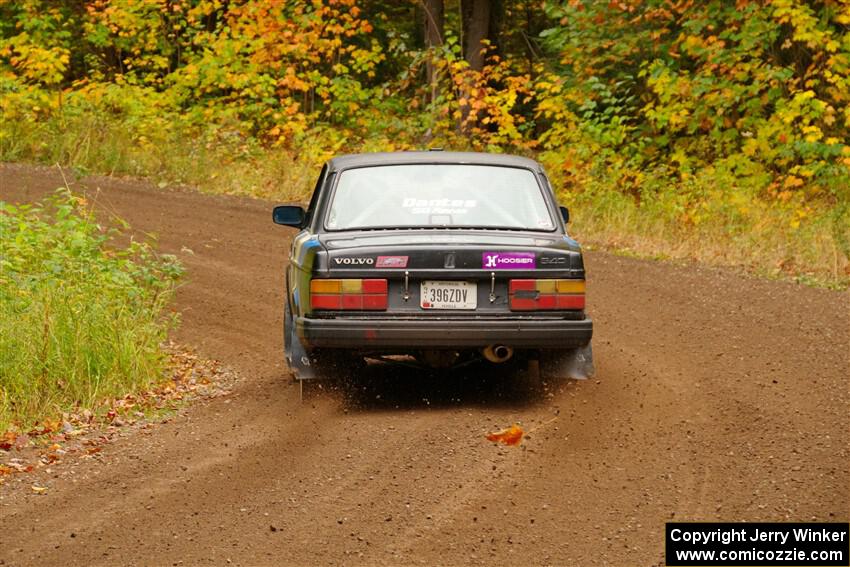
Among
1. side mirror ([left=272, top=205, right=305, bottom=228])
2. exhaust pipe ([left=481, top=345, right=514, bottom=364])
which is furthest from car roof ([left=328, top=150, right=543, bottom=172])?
exhaust pipe ([left=481, top=345, right=514, bottom=364])

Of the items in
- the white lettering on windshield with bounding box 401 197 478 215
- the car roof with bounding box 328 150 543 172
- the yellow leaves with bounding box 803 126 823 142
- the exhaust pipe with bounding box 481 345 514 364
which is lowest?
the exhaust pipe with bounding box 481 345 514 364

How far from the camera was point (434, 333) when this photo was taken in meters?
7.91

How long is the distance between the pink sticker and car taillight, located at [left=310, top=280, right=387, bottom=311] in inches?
3.8

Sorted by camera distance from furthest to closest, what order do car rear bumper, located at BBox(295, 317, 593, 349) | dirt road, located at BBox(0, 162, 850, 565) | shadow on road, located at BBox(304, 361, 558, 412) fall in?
1. shadow on road, located at BBox(304, 361, 558, 412)
2. car rear bumper, located at BBox(295, 317, 593, 349)
3. dirt road, located at BBox(0, 162, 850, 565)

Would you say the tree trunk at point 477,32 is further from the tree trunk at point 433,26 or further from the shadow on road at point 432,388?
the shadow on road at point 432,388

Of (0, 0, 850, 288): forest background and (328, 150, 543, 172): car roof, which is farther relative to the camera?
(0, 0, 850, 288): forest background

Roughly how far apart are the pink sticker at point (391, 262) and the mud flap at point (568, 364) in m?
1.22

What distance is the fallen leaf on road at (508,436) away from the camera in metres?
7.44

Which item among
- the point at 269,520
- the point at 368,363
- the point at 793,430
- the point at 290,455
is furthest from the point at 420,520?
the point at 368,363

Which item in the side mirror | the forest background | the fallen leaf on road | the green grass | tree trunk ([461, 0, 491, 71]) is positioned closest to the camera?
the fallen leaf on road

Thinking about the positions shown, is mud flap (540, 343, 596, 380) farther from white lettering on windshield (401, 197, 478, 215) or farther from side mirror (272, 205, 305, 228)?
side mirror (272, 205, 305, 228)

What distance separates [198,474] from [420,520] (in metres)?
1.48

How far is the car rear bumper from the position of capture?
7914mm

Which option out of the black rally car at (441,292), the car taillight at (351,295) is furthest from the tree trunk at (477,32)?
the car taillight at (351,295)
